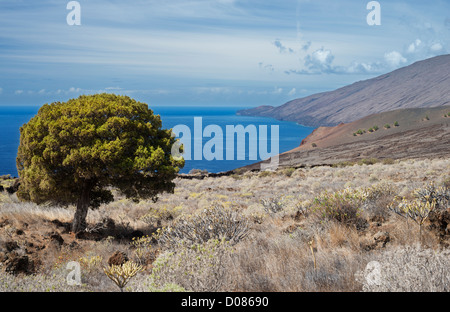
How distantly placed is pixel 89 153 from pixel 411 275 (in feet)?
24.9

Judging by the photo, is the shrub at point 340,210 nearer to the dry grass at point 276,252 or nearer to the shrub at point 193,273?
the dry grass at point 276,252

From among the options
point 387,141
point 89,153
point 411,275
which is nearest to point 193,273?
point 411,275

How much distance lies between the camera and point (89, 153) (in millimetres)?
9195

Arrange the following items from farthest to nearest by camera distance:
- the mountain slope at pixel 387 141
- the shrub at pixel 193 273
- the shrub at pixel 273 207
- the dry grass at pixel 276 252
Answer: the mountain slope at pixel 387 141
the shrub at pixel 273 207
the dry grass at pixel 276 252
the shrub at pixel 193 273

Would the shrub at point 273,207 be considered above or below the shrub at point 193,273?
above

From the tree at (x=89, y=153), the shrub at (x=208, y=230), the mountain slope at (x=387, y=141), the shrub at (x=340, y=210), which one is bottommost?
the shrub at (x=208, y=230)

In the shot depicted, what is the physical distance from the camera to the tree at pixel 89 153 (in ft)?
30.6

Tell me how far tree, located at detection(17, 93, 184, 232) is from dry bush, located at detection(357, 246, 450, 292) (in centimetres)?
659

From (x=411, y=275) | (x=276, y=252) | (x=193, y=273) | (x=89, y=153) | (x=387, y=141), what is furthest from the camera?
(x=387, y=141)

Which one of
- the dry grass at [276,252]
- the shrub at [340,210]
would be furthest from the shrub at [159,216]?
the shrub at [340,210]

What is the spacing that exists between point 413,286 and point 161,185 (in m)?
7.51

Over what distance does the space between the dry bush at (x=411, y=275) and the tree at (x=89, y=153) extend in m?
6.59

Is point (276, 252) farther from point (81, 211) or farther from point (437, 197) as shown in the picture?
point (81, 211)
